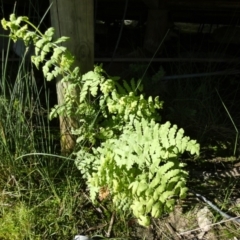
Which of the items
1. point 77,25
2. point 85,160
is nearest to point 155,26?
point 77,25

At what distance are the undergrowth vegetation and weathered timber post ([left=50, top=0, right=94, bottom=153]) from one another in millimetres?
91

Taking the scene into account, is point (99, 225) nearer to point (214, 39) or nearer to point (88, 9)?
point (88, 9)

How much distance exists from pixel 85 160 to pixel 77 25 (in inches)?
28.4

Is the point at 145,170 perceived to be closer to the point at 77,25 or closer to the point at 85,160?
the point at 85,160

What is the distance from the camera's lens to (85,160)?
7.39ft

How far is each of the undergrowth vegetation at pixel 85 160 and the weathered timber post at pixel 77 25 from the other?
0.09 m

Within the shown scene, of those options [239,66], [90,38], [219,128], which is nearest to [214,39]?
[239,66]

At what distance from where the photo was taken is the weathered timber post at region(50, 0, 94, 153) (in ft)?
6.86

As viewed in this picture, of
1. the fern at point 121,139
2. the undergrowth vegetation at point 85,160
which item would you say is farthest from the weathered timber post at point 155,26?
the fern at point 121,139

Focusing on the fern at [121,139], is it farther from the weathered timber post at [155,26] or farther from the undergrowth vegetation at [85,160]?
the weathered timber post at [155,26]

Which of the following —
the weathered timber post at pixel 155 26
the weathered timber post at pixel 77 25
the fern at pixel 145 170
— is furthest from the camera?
the weathered timber post at pixel 155 26

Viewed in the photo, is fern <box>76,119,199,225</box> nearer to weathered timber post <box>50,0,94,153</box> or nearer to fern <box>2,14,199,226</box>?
fern <box>2,14,199,226</box>

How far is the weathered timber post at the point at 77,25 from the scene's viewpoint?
2.09 metres

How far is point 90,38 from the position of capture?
2.23 m
